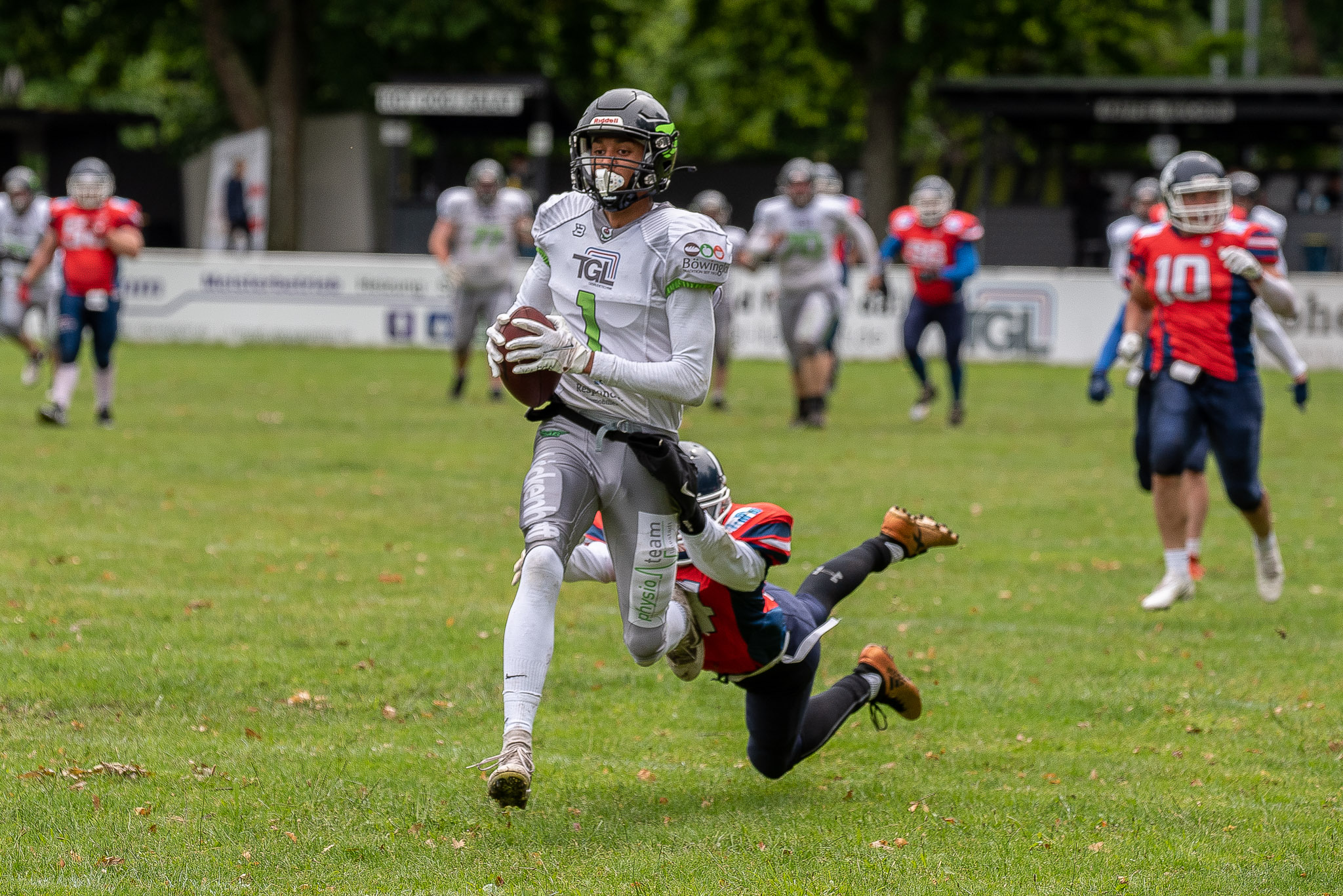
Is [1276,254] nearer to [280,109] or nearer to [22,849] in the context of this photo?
[22,849]

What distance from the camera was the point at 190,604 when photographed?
7.31 metres

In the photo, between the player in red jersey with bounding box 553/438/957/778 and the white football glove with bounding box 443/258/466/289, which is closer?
the player in red jersey with bounding box 553/438/957/778

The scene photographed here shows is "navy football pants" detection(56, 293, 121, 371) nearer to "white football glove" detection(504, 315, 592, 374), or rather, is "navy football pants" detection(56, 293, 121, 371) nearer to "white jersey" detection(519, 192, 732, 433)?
"white jersey" detection(519, 192, 732, 433)

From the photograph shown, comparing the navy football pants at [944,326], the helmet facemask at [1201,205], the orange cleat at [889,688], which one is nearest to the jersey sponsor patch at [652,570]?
the orange cleat at [889,688]

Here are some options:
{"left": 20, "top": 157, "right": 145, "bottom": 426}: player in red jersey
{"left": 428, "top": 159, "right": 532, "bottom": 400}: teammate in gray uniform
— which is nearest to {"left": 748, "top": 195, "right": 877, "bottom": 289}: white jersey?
{"left": 428, "top": 159, "right": 532, "bottom": 400}: teammate in gray uniform

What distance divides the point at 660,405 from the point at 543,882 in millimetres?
1430

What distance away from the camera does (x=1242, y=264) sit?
7.61 metres

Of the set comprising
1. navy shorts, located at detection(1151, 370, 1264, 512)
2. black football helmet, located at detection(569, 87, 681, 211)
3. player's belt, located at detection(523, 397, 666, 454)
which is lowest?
navy shorts, located at detection(1151, 370, 1264, 512)

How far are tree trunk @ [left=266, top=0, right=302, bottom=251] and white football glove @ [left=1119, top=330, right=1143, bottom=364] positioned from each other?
82.0ft

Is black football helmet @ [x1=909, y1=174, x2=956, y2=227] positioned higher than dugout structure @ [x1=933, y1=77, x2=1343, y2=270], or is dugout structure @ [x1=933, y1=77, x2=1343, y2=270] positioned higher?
dugout structure @ [x1=933, y1=77, x2=1343, y2=270]

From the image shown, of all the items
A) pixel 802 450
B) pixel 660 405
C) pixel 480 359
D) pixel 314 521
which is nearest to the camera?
pixel 660 405

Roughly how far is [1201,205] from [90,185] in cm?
925

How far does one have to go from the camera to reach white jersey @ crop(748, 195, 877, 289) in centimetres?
1542

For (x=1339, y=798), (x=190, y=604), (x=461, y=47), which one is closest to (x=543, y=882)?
(x=1339, y=798)
